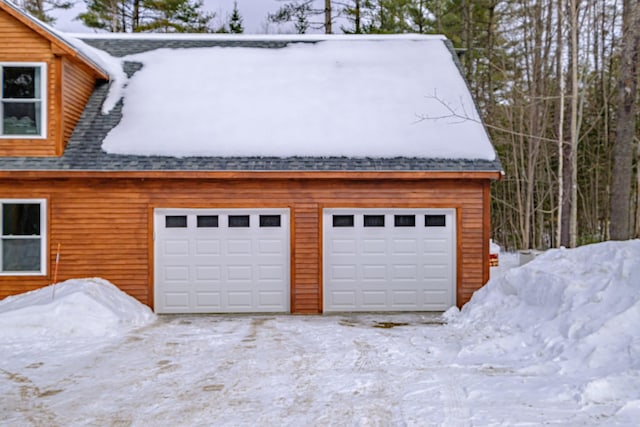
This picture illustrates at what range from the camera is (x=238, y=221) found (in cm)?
1026

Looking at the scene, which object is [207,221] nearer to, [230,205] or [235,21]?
[230,205]

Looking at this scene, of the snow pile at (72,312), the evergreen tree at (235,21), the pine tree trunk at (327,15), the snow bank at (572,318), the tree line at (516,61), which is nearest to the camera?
the snow bank at (572,318)

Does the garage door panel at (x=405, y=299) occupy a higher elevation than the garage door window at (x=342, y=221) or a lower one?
lower

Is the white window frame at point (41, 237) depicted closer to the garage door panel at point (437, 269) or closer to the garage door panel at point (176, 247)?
the garage door panel at point (176, 247)

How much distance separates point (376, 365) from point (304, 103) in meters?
6.83

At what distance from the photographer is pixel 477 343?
707cm

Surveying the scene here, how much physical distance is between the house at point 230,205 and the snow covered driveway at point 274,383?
2.02 m

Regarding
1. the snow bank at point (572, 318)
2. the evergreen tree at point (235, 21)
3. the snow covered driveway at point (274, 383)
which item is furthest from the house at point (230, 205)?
the evergreen tree at point (235, 21)

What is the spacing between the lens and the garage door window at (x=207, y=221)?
10234 mm

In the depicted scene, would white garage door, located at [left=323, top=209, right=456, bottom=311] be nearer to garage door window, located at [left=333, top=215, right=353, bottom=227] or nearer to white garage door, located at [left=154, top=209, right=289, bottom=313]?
garage door window, located at [left=333, top=215, right=353, bottom=227]

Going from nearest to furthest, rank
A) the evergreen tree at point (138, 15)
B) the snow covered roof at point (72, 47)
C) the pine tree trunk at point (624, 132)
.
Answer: the snow covered roof at point (72, 47) < the pine tree trunk at point (624, 132) < the evergreen tree at point (138, 15)

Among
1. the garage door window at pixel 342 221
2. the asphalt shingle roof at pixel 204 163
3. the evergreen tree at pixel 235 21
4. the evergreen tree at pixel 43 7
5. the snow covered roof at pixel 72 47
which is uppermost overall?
the evergreen tree at pixel 235 21

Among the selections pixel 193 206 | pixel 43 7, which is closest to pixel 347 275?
pixel 193 206

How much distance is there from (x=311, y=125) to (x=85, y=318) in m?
5.50
